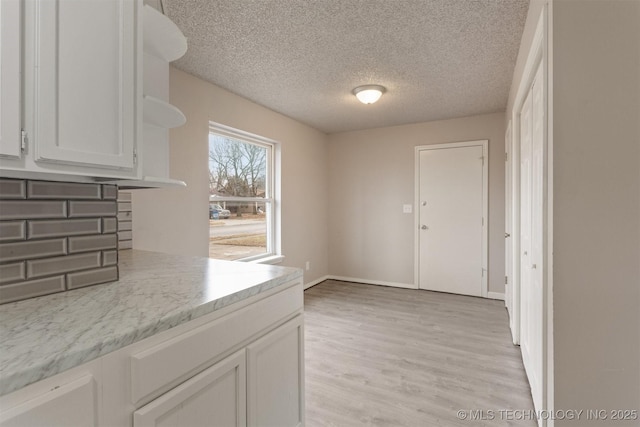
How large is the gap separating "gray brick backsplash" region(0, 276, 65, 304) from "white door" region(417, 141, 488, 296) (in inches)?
158

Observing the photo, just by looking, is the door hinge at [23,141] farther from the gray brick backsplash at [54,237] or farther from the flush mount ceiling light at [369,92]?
the flush mount ceiling light at [369,92]

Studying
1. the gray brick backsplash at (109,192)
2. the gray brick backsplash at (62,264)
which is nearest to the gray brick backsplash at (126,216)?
the gray brick backsplash at (109,192)

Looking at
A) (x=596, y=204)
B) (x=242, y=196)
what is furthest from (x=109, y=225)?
(x=242, y=196)

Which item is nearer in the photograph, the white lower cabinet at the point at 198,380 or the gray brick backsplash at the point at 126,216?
the white lower cabinet at the point at 198,380

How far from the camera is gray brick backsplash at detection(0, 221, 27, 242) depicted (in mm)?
942

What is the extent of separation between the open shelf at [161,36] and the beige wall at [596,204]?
1.51 m

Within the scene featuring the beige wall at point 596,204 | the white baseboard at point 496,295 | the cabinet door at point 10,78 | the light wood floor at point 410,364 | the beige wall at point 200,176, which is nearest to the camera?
the cabinet door at point 10,78

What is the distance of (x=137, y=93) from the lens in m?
1.12

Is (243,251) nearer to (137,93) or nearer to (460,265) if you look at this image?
(137,93)

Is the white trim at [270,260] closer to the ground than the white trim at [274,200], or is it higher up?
closer to the ground

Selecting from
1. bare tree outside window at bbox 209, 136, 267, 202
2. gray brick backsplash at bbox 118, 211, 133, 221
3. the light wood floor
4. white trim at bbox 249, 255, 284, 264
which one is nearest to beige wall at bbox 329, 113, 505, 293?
the light wood floor

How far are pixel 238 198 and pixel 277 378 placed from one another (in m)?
2.40

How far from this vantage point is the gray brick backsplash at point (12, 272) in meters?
0.93

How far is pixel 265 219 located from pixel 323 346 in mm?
1774
